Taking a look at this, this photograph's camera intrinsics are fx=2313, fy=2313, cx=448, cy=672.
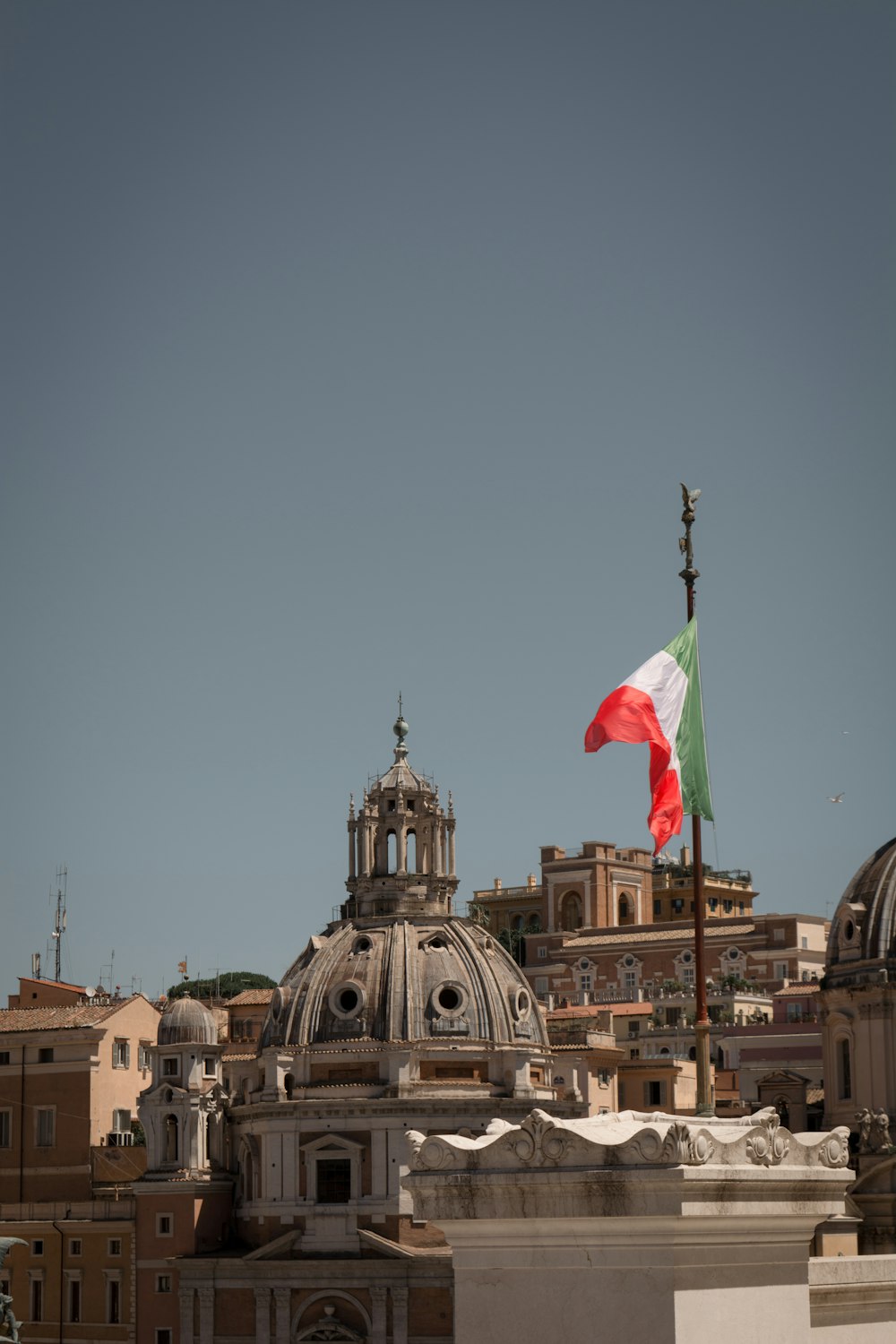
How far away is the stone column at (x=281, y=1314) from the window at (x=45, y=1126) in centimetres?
953

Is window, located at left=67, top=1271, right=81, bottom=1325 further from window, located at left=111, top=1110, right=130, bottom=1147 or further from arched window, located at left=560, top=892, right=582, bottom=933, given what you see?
arched window, located at left=560, top=892, right=582, bottom=933

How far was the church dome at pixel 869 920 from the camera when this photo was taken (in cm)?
6438

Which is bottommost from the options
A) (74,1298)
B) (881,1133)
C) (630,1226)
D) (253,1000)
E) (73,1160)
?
(74,1298)

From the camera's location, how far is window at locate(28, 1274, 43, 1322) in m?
74.1

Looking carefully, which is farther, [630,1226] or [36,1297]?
[36,1297]

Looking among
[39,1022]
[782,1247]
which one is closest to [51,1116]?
[39,1022]

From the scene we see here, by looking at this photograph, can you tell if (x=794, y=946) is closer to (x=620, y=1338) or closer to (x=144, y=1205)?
(x=144, y=1205)

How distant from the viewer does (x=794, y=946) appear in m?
101

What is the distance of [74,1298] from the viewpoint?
74.1 metres

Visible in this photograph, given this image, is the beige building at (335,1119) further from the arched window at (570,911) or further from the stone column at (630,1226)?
the stone column at (630,1226)

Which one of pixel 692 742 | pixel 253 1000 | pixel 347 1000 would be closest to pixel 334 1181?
pixel 347 1000

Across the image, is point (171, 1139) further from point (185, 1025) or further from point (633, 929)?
point (633, 929)

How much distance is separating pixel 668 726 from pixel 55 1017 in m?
66.3

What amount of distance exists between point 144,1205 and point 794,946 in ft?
120
